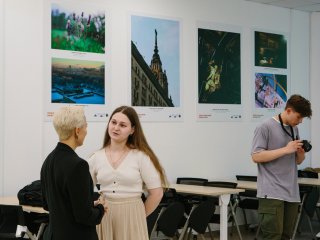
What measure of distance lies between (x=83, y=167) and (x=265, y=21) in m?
6.50

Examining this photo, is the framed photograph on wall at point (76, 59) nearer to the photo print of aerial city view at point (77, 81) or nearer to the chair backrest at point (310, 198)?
the photo print of aerial city view at point (77, 81)

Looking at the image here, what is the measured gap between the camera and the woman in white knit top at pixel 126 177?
11.0ft

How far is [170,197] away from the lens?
257 inches

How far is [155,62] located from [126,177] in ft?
14.0

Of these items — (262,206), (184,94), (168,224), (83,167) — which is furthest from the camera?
(184,94)

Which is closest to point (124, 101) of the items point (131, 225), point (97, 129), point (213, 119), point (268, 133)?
point (97, 129)

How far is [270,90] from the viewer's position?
8922 millimetres

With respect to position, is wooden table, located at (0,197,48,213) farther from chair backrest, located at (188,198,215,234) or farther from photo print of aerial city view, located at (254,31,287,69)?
photo print of aerial city view, located at (254,31,287,69)

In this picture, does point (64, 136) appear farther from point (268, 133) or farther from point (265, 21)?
point (265, 21)

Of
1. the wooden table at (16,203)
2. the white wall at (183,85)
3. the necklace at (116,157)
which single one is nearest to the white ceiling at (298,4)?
the white wall at (183,85)

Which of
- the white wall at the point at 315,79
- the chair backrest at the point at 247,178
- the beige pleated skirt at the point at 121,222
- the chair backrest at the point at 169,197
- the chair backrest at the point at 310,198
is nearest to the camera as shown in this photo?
the beige pleated skirt at the point at 121,222

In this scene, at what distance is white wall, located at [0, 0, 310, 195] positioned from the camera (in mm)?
6289

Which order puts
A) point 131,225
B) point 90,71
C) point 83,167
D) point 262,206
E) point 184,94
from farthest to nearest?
point 184,94 < point 90,71 < point 262,206 < point 131,225 < point 83,167

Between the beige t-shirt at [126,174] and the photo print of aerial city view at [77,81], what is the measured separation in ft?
10.7
